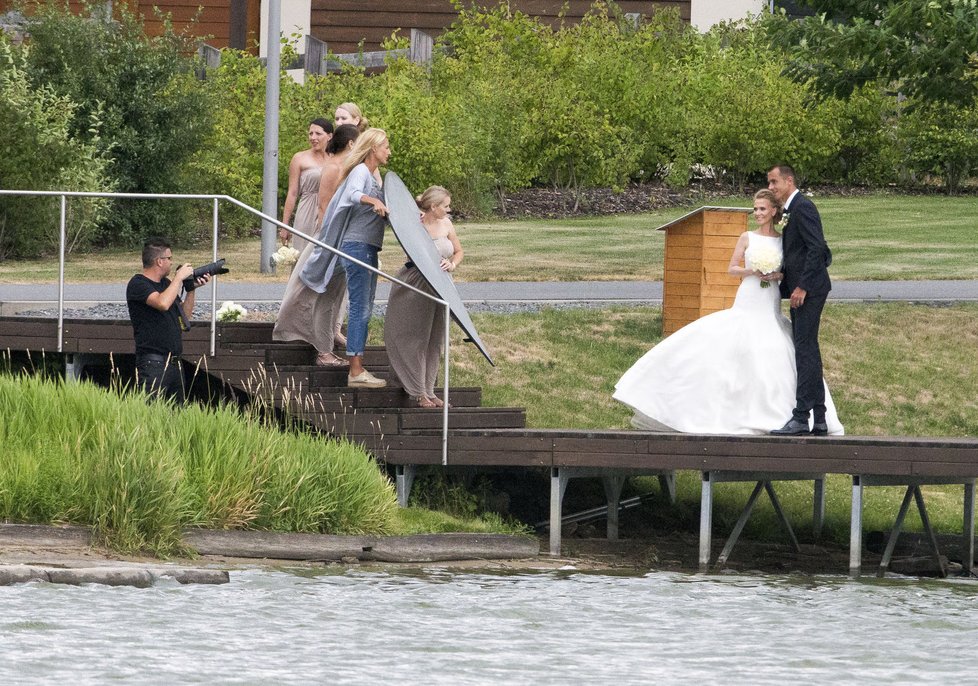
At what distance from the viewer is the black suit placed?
1292cm

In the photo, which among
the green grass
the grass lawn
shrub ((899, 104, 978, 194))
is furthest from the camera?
shrub ((899, 104, 978, 194))

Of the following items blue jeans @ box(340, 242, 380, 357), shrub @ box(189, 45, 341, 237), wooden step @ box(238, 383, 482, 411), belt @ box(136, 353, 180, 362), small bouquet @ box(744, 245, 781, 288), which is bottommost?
wooden step @ box(238, 383, 482, 411)

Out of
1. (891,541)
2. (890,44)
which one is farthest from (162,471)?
(890,44)

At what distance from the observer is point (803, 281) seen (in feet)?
42.5

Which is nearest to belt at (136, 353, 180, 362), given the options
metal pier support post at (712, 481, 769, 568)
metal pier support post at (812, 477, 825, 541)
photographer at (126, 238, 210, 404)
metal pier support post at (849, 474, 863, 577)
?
photographer at (126, 238, 210, 404)

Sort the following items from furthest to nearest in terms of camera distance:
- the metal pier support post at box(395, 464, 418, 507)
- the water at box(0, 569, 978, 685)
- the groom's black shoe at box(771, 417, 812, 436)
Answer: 1. the metal pier support post at box(395, 464, 418, 507)
2. the groom's black shoe at box(771, 417, 812, 436)
3. the water at box(0, 569, 978, 685)

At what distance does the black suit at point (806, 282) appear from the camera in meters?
12.9

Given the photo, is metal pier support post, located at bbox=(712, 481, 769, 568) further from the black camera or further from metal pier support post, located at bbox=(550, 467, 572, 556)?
the black camera

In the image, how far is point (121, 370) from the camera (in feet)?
48.1

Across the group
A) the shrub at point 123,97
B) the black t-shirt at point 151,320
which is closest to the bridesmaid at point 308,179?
the black t-shirt at point 151,320

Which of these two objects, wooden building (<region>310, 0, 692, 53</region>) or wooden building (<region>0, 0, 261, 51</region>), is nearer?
wooden building (<region>0, 0, 261, 51</region>)

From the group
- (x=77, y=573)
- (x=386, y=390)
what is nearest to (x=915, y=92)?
(x=386, y=390)

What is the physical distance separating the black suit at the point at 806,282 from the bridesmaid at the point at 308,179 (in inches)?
139

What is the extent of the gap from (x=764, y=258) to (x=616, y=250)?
1174 cm
